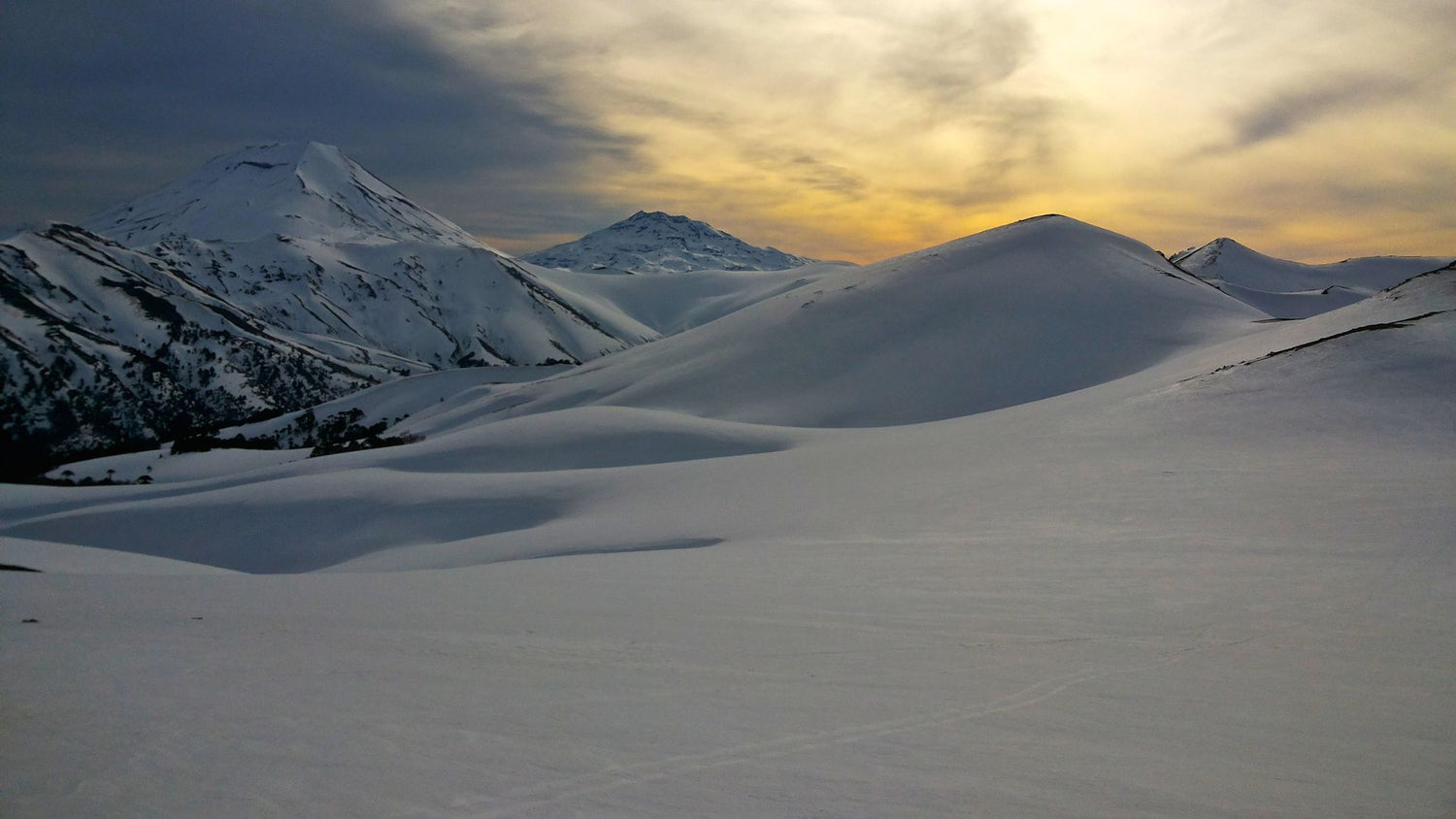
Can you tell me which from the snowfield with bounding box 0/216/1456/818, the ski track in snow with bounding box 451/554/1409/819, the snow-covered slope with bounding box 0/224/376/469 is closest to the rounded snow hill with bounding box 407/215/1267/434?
the snowfield with bounding box 0/216/1456/818

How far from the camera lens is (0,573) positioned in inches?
453

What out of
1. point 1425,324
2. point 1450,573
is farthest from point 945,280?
point 1450,573

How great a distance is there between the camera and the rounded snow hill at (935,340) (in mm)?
50469

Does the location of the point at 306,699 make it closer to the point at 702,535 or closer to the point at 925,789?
the point at 925,789

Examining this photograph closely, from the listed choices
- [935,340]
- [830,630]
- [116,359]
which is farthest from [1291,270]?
[116,359]

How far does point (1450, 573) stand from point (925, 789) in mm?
8612

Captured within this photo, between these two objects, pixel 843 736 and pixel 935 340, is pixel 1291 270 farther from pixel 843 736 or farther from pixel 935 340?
pixel 843 736

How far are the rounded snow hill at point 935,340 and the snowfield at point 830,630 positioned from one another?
23796 millimetres

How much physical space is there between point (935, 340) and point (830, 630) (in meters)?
49.7

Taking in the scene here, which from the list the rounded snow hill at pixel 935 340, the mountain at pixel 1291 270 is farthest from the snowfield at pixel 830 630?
the mountain at pixel 1291 270

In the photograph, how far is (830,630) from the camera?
9.02 m

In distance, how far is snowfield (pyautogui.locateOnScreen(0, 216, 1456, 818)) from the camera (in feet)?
16.7

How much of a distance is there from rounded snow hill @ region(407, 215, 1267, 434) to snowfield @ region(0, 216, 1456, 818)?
937 inches

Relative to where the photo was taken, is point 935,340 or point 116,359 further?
point 116,359
